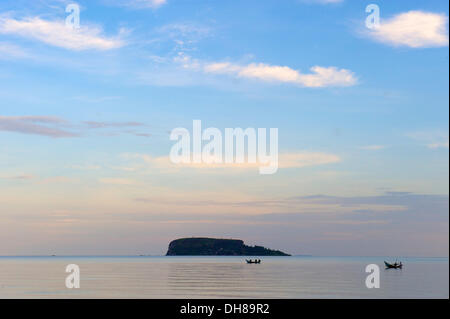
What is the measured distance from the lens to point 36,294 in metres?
77.4

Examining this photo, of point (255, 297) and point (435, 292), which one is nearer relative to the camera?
point (255, 297)
